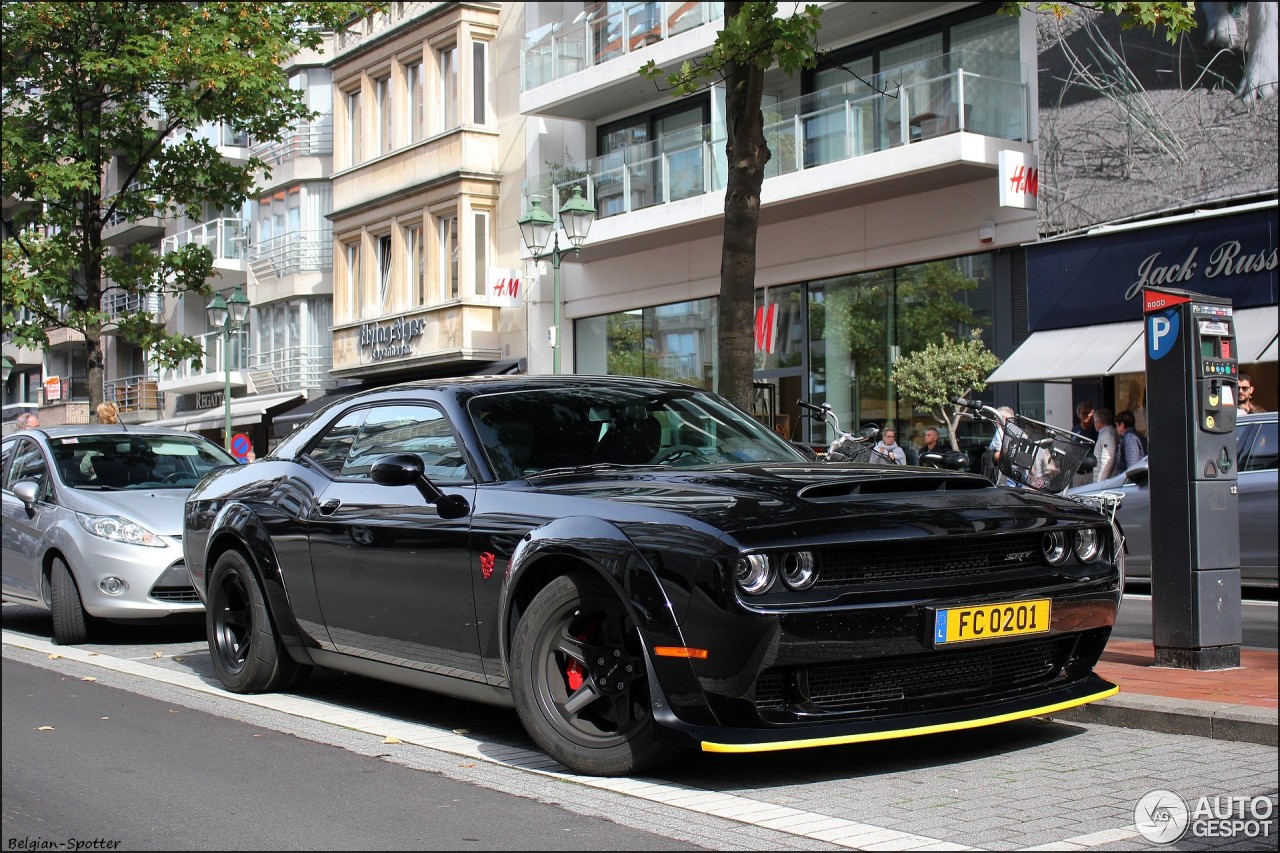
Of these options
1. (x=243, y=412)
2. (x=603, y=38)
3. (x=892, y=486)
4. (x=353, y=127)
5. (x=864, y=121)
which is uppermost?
(x=353, y=127)

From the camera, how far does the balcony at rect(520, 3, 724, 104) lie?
24953 millimetres

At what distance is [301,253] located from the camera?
39.9 meters

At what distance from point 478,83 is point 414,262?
14.5ft

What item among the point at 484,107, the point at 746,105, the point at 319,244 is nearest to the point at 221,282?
the point at 319,244

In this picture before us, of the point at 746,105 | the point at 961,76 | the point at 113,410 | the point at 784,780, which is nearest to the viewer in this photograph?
the point at 784,780

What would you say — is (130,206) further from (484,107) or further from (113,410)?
(484,107)

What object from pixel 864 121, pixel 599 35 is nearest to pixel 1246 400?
pixel 864 121

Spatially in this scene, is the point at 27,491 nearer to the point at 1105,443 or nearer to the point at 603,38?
A: the point at 1105,443

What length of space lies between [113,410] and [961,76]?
39.4 feet

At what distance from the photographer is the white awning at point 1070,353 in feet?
61.7

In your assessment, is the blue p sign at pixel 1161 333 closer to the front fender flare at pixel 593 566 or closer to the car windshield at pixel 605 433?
the car windshield at pixel 605 433

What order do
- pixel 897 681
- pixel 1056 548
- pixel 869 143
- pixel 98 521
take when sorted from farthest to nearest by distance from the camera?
pixel 869 143 → pixel 98 521 → pixel 1056 548 → pixel 897 681

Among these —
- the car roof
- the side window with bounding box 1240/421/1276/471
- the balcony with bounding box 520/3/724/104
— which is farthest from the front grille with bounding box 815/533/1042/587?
the balcony with bounding box 520/3/724/104

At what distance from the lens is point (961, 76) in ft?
65.5
